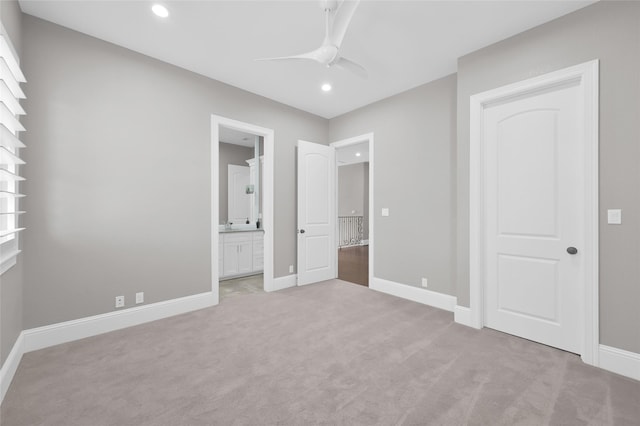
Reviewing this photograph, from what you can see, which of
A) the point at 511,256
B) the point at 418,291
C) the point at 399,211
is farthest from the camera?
the point at 399,211

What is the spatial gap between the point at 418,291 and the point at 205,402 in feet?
9.22

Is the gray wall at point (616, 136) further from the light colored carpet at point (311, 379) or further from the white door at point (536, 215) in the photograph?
the light colored carpet at point (311, 379)

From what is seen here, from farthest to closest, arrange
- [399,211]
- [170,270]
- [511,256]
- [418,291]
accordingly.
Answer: [399,211], [418,291], [170,270], [511,256]

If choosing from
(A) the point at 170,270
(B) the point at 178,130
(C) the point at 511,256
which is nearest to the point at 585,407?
(C) the point at 511,256

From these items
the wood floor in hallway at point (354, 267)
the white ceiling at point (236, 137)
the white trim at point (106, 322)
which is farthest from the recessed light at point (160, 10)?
the wood floor in hallway at point (354, 267)

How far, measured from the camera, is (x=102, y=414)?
1.59m

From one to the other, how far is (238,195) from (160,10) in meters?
4.38

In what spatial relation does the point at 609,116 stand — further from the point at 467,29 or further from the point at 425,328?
the point at 425,328

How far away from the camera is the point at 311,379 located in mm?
1924

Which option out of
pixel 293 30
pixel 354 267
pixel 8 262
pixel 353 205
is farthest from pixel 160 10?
pixel 353 205

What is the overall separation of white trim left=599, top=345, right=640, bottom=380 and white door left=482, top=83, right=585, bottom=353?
7.1 inches

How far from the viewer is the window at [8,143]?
158cm

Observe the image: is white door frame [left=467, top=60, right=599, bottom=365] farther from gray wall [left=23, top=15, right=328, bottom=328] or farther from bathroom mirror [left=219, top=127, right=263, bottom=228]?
bathroom mirror [left=219, top=127, right=263, bottom=228]

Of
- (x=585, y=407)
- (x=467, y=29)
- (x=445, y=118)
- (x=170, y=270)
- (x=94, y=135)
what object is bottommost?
(x=585, y=407)
